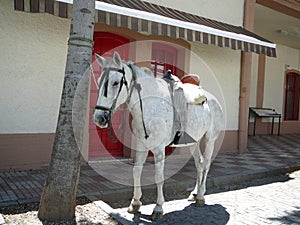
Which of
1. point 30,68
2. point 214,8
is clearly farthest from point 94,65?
point 214,8

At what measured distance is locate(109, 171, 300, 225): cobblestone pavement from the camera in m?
3.86

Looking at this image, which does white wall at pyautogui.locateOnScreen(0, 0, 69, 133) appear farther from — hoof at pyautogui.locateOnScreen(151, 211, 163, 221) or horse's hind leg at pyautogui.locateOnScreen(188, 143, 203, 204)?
hoof at pyautogui.locateOnScreen(151, 211, 163, 221)

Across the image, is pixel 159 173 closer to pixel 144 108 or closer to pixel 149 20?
pixel 144 108

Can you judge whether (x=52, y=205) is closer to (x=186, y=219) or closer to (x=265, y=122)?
(x=186, y=219)

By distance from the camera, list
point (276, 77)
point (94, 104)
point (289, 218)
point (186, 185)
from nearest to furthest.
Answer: point (289, 218)
point (186, 185)
point (94, 104)
point (276, 77)

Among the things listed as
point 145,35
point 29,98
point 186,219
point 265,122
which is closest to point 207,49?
point 145,35

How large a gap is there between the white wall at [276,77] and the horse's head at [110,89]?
11.4m

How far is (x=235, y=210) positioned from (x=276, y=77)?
11423 mm

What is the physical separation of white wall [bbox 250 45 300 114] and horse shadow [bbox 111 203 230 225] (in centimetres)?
1015

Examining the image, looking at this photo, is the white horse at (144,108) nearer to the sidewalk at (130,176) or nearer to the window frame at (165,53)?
the sidewalk at (130,176)

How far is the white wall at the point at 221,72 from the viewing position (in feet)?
26.6

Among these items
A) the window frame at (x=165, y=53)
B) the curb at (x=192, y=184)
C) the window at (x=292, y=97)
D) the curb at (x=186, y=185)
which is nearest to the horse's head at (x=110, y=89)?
the curb at (x=186, y=185)

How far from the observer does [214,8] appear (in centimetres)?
836

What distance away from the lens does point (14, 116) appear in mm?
5633
